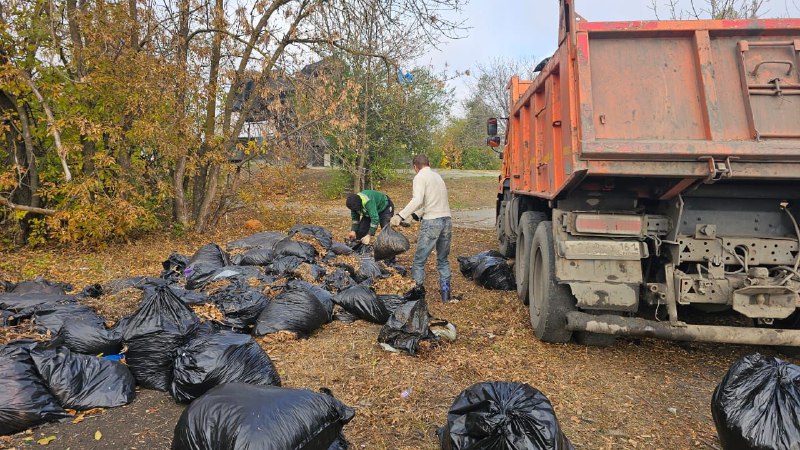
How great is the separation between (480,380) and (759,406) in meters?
1.71

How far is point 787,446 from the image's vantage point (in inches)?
85.8

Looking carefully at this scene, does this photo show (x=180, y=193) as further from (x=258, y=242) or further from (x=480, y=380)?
(x=480, y=380)

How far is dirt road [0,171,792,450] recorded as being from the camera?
2.86 m

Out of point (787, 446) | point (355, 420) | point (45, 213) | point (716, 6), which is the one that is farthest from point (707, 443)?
point (716, 6)

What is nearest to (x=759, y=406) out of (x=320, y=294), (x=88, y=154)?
(x=320, y=294)

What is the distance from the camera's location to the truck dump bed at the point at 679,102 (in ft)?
11.1

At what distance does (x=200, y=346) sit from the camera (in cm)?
315

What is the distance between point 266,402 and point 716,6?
11.9 m

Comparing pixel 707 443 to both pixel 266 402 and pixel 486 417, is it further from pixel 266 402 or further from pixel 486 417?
pixel 266 402

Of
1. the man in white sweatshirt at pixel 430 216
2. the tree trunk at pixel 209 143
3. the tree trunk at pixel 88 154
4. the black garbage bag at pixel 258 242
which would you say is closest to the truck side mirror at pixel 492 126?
the man in white sweatshirt at pixel 430 216

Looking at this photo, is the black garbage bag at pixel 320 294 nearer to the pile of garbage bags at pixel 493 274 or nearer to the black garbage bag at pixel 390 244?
the black garbage bag at pixel 390 244

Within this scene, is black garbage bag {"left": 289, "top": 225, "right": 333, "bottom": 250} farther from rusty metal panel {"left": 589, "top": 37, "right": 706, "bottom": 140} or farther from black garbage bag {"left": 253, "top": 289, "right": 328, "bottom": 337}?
rusty metal panel {"left": 589, "top": 37, "right": 706, "bottom": 140}

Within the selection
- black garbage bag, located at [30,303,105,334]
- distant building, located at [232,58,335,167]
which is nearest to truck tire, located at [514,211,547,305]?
black garbage bag, located at [30,303,105,334]

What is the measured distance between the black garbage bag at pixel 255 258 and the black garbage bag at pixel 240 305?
5.48 feet
